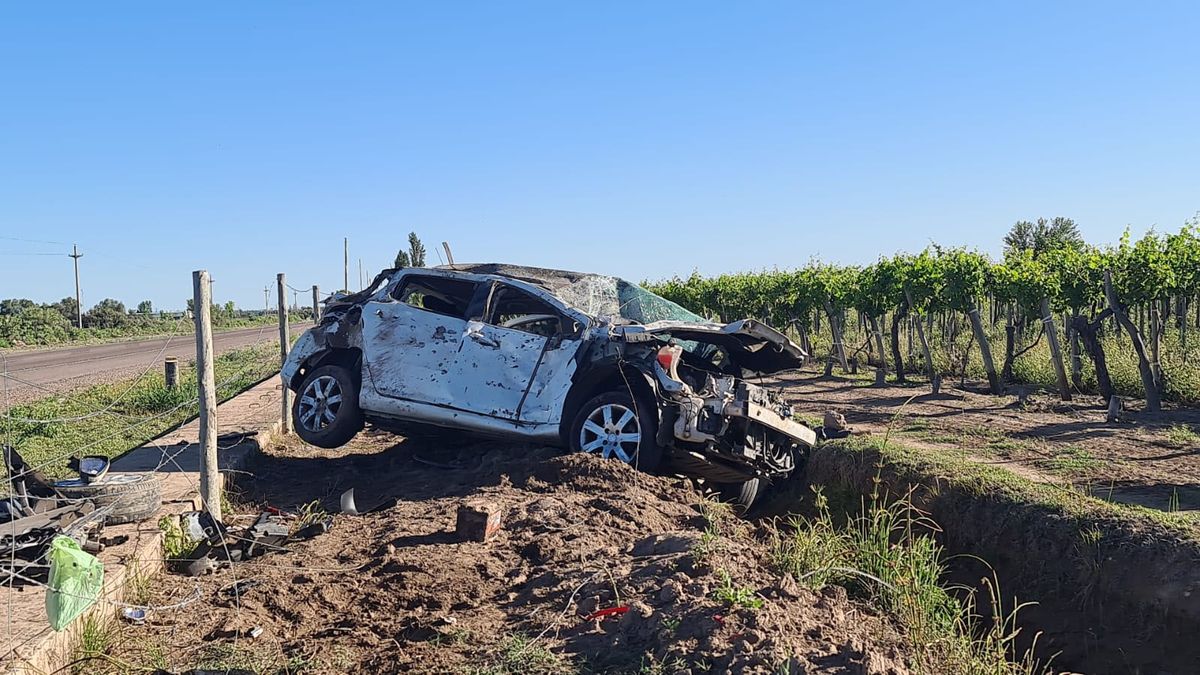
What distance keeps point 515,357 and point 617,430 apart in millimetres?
1186

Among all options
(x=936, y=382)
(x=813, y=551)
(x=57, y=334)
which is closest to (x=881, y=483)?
(x=813, y=551)

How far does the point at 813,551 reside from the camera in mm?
5473

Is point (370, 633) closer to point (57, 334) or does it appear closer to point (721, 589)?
point (721, 589)

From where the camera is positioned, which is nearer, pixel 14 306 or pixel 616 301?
pixel 616 301

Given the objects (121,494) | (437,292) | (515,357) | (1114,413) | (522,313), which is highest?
(437,292)

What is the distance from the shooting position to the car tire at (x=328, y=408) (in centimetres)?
916

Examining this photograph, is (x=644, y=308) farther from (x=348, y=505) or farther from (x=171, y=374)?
(x=171, y=374)

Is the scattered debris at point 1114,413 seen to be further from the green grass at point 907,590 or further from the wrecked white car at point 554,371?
the green grass at point 907,590

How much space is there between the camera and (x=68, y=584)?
4.08 metres

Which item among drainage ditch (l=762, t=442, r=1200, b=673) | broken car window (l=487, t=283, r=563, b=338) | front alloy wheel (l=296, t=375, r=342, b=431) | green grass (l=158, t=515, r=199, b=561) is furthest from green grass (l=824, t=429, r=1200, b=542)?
green grass (l=158, t=515, r=199, b=561)

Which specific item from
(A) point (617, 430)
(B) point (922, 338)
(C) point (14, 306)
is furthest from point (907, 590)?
(C) point (14, 306)

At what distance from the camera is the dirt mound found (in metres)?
4.04

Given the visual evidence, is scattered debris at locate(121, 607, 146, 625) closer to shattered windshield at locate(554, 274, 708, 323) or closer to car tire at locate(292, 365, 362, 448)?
car tire at locate(292, 365, 362, 448)

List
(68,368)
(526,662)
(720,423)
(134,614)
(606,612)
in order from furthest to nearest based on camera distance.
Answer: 1. (68,368)
2. (720,423)
3. (134,614)
4. (606,612)
5. (526,662)
